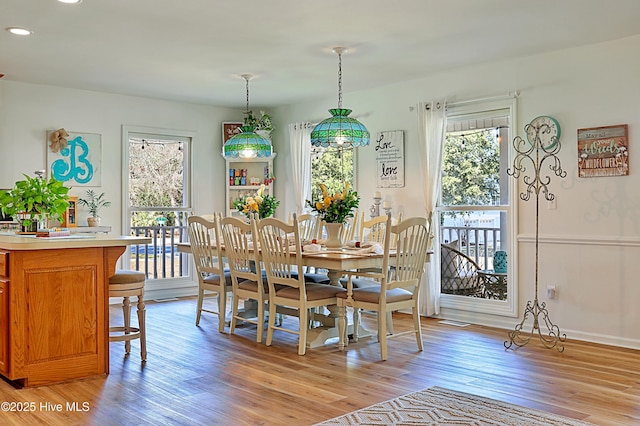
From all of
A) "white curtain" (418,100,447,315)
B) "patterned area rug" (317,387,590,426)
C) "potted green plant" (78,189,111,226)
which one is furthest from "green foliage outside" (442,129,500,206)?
"potted green plant" (78,189,111,226)

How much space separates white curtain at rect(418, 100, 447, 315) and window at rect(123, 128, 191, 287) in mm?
3200

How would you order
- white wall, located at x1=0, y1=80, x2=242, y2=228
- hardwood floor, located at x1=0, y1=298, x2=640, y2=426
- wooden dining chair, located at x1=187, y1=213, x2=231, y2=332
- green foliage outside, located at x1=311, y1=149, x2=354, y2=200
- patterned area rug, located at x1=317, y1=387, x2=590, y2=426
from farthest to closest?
green foliage outside, located at x1=311, y1=149, x2=354, y2=200
white wall, located at x1=0, y1=80, x2=242, y2=228
wooden dining chair, located at x1=187, y1=213, x2=231, y2=332
hardwood floor, located at x1=0, y1=298, x2=640, y2=426
patterned area rug, located at x1=317, y1=387, x2=590, y2=426

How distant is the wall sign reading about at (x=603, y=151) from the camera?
16.2 feet

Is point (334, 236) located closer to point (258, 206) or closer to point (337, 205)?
point (337, 205)

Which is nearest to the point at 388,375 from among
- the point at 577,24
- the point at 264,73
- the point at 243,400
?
the point at 243,400

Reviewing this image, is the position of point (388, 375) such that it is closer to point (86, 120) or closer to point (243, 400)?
point (243, 400)

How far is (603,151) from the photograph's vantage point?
16.6ft

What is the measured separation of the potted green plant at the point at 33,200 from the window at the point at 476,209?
11.8 ft

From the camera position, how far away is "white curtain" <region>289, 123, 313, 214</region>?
7707 millimetres

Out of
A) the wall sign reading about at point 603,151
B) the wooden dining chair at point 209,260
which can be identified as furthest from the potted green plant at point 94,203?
the wall sign reading about at point 603,151

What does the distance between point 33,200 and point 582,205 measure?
4.21 meters

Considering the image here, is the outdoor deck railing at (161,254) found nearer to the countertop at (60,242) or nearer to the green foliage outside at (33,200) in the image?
the green foliage outside at (33,200)

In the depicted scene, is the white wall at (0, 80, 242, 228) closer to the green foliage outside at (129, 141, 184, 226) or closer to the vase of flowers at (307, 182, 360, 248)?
the green foliage outside at (129, 141, 184, 226)

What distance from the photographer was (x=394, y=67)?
19.4 feet
